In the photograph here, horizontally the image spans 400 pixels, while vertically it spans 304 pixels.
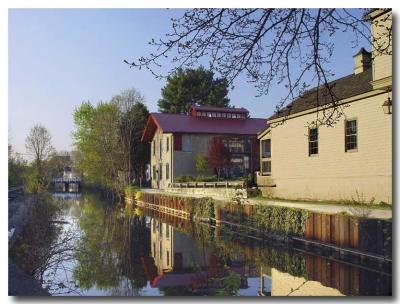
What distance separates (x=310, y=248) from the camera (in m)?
8.16

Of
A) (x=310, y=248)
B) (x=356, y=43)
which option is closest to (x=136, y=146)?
(x=310, y=248)

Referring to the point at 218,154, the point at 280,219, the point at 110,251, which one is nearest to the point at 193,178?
the point at 218,154

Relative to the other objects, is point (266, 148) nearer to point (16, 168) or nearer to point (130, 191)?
point (130, 191)

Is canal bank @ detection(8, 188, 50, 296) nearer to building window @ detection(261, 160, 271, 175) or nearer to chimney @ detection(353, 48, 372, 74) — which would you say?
chimney @ detection(353, 48, 372, 74)

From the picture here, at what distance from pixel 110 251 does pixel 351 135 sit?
17.0 feet

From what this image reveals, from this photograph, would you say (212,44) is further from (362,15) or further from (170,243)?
(170,243)

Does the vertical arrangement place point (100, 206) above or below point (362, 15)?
below

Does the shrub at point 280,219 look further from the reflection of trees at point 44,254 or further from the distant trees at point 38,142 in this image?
the distant trees at point 38,142

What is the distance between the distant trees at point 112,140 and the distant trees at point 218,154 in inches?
52.5

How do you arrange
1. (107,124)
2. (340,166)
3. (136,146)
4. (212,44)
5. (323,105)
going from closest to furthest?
1. (212,44)
2. (323,105)
3. (107,124)
4. (136,146)
5. (340,166)

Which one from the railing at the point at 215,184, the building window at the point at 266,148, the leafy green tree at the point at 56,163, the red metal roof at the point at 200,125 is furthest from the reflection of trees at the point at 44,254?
the building window at the point at 266,148

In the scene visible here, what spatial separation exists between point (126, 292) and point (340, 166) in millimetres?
5660

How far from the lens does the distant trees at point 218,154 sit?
8706 millimetres
